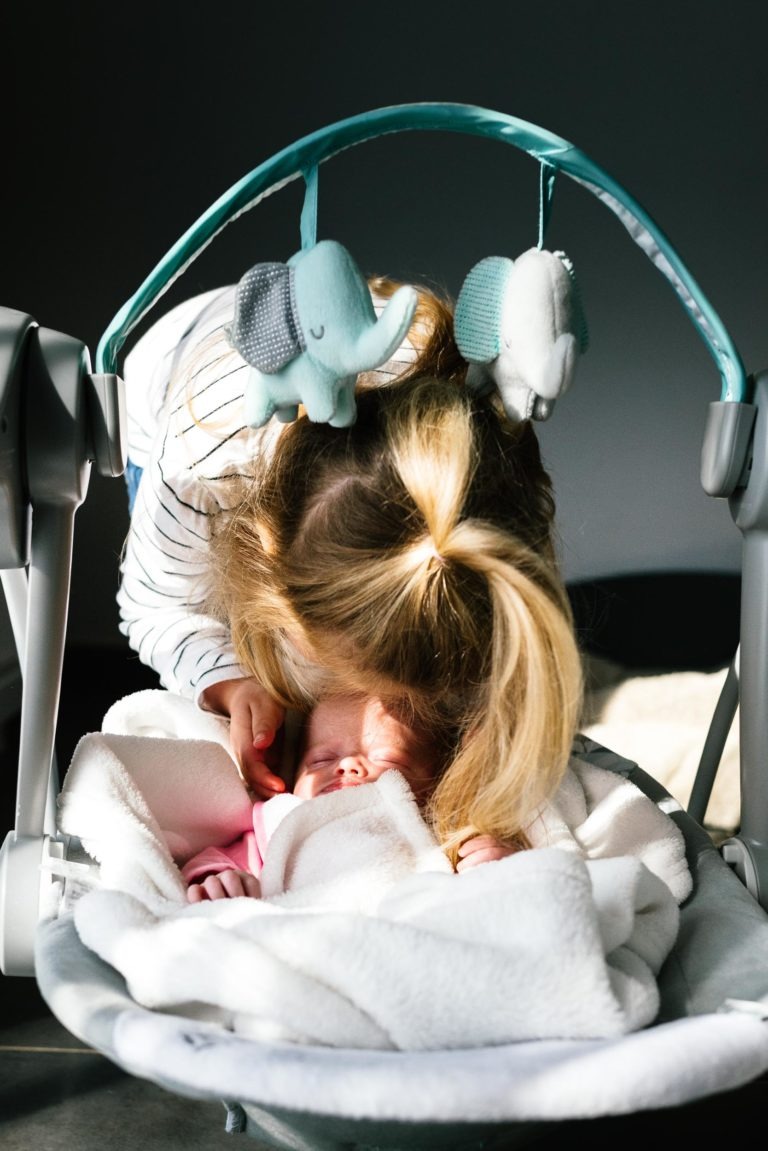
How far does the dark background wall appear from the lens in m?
2.22

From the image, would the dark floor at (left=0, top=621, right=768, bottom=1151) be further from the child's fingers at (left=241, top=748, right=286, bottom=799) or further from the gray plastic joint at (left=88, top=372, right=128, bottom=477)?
the gray plastic joint at (left=88, top=372, right=128, bottom=477)

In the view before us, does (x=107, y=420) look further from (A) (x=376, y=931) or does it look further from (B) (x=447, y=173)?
(B) (x=447, y=173)

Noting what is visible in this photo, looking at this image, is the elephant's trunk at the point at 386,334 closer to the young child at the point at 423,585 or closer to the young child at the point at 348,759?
the young child at the point at 423,585

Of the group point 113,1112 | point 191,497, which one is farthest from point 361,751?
point 113,1112

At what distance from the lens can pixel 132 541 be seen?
133cm

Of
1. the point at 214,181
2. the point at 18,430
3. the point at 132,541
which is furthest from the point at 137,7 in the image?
the point at 18,430

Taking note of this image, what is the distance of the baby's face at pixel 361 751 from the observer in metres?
1.03

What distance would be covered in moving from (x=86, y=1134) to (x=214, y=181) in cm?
160

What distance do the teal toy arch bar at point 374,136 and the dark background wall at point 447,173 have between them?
133 cm

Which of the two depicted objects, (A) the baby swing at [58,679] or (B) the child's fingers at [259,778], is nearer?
(A) the baby swing at [58,679]

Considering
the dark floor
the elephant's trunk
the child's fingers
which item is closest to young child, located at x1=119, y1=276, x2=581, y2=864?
the child's fingers

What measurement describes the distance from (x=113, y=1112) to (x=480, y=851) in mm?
491

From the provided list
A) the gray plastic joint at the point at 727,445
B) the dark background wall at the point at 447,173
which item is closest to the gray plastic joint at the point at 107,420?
the gray plastic joint at the point at 727,445

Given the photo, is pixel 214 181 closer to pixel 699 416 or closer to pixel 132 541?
pixel 699 416
